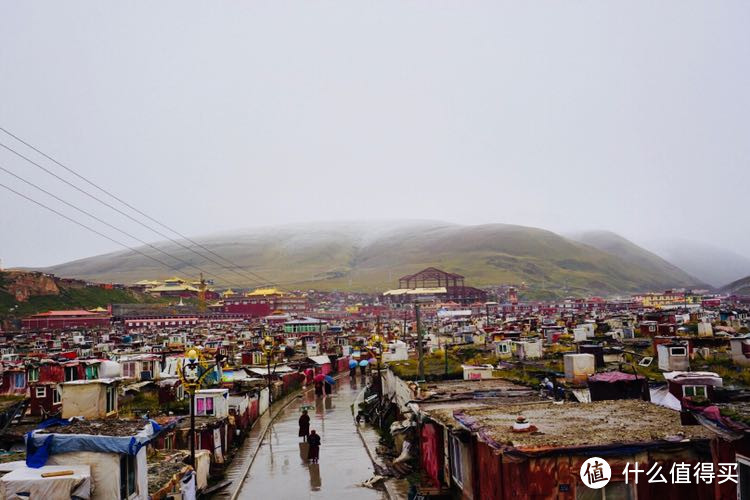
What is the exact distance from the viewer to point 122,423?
10641 mm

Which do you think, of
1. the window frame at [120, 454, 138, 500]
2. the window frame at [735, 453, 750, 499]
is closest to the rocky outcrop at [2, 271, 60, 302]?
the window frame at [120, 454, 138, 500]

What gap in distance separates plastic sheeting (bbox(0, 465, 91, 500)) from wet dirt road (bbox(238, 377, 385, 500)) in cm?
555

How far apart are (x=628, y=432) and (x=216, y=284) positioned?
195 m

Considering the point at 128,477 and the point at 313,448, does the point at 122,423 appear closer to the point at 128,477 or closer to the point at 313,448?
the point at 128,477

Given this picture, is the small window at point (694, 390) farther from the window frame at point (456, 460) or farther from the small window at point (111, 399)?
the small window at point (111, 399)

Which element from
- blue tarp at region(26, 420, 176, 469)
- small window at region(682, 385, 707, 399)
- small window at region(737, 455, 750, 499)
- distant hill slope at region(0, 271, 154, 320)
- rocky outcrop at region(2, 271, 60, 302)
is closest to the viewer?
small window at region(737, 455, 750, 499)

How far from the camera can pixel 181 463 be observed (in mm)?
13062

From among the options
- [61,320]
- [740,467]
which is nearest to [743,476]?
[740,467]

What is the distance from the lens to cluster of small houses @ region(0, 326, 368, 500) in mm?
9156

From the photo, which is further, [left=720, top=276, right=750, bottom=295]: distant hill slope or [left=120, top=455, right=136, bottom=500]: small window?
A: [left=720, top=276, right=750, bottom=295]: distant hill slope

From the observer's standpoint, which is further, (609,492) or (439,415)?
(439,415)

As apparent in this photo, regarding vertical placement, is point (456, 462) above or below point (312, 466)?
above

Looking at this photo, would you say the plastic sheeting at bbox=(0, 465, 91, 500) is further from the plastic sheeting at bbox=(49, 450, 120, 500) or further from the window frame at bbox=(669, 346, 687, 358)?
the window frame at bbox=(669, 346, 687, 358)

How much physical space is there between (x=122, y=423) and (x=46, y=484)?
7.27ft
